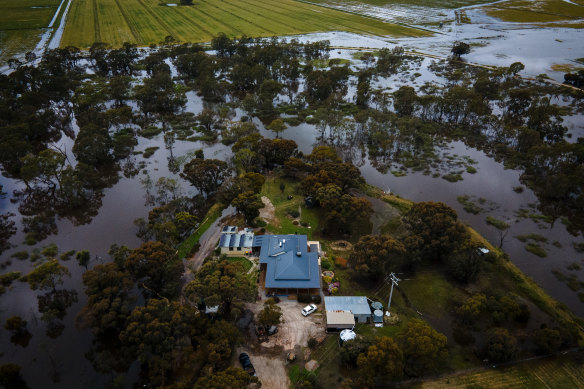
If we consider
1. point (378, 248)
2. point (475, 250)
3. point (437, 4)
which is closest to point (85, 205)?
point (378, 248)

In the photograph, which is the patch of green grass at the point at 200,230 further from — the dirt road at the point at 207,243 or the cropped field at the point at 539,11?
the cropped field at the point at 539,11

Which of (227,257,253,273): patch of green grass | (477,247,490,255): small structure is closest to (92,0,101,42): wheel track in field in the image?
(227,257,253,273): patch of green grass

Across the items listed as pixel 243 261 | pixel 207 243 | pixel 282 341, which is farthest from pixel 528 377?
pixel 207 243

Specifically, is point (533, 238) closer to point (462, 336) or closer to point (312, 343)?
point (462, 336)

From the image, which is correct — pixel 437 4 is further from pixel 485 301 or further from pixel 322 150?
pixel 485 301

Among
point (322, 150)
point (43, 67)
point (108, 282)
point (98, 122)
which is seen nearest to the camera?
point (108, 282)

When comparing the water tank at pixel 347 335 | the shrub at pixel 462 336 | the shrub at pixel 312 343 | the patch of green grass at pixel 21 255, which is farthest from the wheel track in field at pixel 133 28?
the shrub at pixel 462 336
